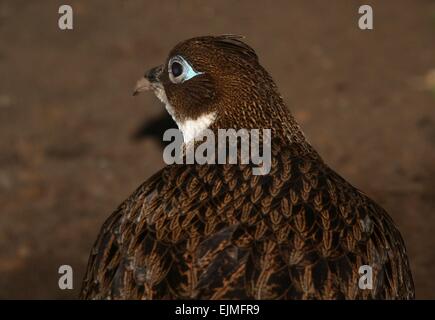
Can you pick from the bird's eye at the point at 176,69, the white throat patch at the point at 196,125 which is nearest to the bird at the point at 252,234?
the white throat patch at the point at 196,125

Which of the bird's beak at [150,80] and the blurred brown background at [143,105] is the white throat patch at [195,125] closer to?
the bird's beak at [150,80]

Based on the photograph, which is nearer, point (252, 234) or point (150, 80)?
point (252, 234)

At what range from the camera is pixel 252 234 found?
5.38 m

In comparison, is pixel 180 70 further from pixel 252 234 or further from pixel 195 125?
pixel 252 234

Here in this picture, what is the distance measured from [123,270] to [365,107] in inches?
284

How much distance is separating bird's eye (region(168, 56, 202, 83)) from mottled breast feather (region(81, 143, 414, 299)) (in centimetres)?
124

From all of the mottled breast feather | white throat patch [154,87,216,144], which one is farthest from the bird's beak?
the mottled breast feather

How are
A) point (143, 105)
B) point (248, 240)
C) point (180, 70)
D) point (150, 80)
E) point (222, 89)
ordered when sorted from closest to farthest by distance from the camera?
point (248, 240) < point (222, 89) < point (180, 70) < point (150, 80) < point (143, 105)

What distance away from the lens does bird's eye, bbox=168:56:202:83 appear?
7336mm

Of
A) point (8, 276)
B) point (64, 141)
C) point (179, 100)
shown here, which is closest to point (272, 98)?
point (179, 100)

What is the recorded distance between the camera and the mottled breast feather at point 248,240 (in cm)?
513

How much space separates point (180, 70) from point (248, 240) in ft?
8.38

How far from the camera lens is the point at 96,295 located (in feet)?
19.0

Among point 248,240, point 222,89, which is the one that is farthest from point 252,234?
point 222,89
